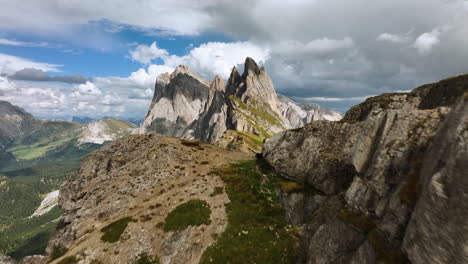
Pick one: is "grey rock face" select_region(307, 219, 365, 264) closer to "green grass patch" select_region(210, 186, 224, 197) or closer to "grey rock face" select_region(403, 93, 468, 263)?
"grey rock face" select_region(403, 93, 468, 263)

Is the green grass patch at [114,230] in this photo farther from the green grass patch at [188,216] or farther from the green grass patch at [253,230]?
the green grass patch at [253,230]

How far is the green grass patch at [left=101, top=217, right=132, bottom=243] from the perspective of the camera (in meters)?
28.9

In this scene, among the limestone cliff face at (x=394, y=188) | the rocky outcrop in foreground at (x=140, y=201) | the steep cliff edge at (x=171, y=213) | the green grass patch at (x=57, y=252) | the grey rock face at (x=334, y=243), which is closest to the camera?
the limestone cliff face at (x=394, y=188)

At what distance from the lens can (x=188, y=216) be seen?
30.9 meters

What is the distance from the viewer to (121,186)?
135ft

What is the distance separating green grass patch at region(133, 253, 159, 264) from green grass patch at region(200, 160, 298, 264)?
6.75m

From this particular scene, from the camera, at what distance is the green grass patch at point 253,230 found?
23.4 m

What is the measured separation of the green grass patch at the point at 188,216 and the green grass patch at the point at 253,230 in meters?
3.61

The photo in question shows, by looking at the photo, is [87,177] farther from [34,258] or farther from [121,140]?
[34,258]

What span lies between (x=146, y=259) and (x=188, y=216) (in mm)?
7223

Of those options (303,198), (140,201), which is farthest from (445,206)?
(140,201)

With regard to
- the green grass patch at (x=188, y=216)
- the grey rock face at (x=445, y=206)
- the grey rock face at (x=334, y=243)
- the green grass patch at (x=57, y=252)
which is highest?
the grey rock face at (x=445, y=206)

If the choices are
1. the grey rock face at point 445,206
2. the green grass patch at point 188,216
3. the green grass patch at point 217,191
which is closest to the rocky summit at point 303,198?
the grey rock face at point 445,206

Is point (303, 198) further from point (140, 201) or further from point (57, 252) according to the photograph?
point (57, 252)
